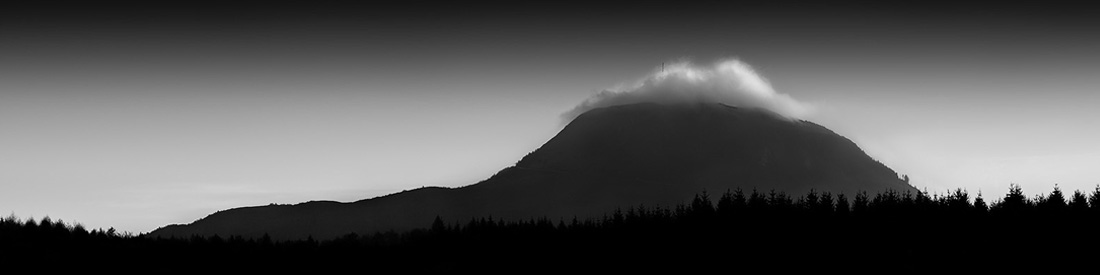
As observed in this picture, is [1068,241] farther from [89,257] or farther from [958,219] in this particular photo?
[89,257]

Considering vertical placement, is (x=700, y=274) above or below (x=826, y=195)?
below

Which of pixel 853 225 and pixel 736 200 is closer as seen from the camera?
pixel 853 225

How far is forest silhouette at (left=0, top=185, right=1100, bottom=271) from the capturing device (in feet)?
440

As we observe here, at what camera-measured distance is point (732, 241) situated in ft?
511

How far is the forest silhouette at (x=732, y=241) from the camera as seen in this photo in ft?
440

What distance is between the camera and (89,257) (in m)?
152

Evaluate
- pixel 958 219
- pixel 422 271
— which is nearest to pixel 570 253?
pixel 422 271

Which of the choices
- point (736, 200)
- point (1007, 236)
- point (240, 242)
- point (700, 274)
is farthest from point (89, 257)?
point (1007, 236)

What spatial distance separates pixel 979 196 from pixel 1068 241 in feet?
91.1

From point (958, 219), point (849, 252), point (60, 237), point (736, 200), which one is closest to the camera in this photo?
point (849, 252)

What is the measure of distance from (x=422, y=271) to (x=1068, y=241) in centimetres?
8752

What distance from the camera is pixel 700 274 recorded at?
5719 inches

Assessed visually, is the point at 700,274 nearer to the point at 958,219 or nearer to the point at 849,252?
the point at 849,252

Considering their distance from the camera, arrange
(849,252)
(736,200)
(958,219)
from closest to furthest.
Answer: (849,252), (958,219), (736,200)
